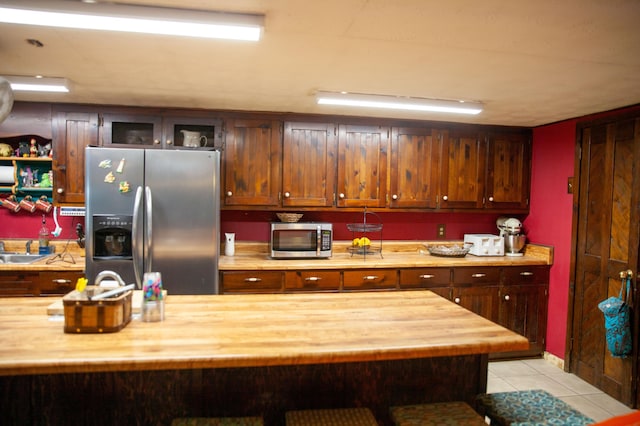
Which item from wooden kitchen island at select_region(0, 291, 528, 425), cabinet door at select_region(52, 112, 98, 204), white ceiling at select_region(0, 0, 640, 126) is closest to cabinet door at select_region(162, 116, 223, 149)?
white ceiling at select_region(0, 0, 640, 126)

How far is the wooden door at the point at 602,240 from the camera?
3.21 m

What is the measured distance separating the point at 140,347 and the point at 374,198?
2835 millimetres

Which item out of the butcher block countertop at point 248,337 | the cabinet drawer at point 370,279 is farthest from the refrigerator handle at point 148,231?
the cabinet drawer at point 370,279

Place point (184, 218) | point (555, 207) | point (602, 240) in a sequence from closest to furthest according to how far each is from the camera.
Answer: point (184, 218), point (602, 240), point (555, 207)

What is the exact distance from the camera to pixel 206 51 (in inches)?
89.0

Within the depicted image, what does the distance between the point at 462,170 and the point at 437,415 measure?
116 inches

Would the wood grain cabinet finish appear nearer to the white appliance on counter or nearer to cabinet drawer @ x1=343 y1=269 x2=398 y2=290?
cabinet drawer @ x1=343 y1=269 x2=398 y2=290

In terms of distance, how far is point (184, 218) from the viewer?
3.28 meters

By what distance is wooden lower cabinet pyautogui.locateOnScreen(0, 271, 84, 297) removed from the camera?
321 cm

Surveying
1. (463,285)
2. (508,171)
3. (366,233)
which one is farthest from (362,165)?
(508,171)

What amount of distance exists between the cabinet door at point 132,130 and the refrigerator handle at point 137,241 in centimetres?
65

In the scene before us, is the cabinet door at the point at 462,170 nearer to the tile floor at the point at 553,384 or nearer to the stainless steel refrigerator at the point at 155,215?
the tile floor at the point at 553,384

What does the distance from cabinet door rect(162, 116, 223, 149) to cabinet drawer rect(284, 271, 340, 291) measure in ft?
4.43

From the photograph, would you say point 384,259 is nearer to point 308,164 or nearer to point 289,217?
point 289,217
